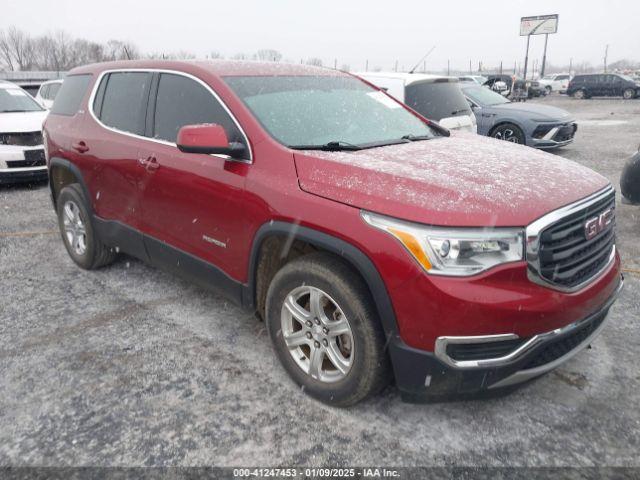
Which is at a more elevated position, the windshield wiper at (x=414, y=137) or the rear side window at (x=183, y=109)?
the rear side window at (x=183, y=109)

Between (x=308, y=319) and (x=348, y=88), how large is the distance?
1895mm

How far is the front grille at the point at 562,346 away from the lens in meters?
2.29

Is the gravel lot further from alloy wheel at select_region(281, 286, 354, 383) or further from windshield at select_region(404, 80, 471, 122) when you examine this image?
windshield at select_region(404, 80, 471, 122)

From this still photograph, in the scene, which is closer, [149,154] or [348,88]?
[149,154]

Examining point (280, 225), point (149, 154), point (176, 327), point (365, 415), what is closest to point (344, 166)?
point (280, 225)

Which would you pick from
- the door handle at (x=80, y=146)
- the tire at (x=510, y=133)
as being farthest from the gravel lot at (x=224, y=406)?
the tire at (x=510, y=133)

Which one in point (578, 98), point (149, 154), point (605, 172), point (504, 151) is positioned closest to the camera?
point (504, 151)

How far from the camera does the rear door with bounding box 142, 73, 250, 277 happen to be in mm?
2947

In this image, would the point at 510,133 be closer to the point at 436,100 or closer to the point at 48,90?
the point at 436,100

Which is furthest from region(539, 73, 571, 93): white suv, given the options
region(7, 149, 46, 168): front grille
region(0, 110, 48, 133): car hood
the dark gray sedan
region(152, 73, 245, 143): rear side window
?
region(152, 73, 245, 143): rear side window

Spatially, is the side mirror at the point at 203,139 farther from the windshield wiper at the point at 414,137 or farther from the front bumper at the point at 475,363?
the front bumper at the point at 475,363

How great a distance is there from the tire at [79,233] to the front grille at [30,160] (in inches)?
136

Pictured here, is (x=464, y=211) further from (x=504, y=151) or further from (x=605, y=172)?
(x=605, y=172)

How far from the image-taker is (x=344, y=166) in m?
2.54
